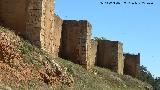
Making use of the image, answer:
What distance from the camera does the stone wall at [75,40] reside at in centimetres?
2898

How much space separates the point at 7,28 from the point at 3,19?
1.04 metres

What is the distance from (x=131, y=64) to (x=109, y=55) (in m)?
5.14

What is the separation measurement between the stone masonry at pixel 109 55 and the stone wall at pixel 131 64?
13.9 feet

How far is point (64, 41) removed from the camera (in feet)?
96.0

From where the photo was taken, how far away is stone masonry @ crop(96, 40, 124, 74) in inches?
1460

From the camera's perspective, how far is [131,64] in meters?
42.1

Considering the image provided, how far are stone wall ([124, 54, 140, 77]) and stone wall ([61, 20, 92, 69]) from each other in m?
13.1

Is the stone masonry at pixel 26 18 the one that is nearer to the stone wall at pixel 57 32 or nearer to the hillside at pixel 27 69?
the hillside at pixel 27 69

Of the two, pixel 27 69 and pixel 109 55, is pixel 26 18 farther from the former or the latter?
pixel 109 55

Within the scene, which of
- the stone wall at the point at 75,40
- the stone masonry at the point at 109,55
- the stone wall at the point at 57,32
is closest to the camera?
the stone wall at the point at 57,32

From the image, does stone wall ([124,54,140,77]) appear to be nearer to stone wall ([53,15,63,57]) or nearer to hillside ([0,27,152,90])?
stone wall ([53,15,63,57])

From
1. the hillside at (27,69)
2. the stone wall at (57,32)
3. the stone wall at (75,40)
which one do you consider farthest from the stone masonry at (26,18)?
the stone wall at (75,40)

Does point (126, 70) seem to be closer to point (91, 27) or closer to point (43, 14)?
point (91, 27)

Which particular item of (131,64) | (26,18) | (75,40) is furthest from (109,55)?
(26,18)
